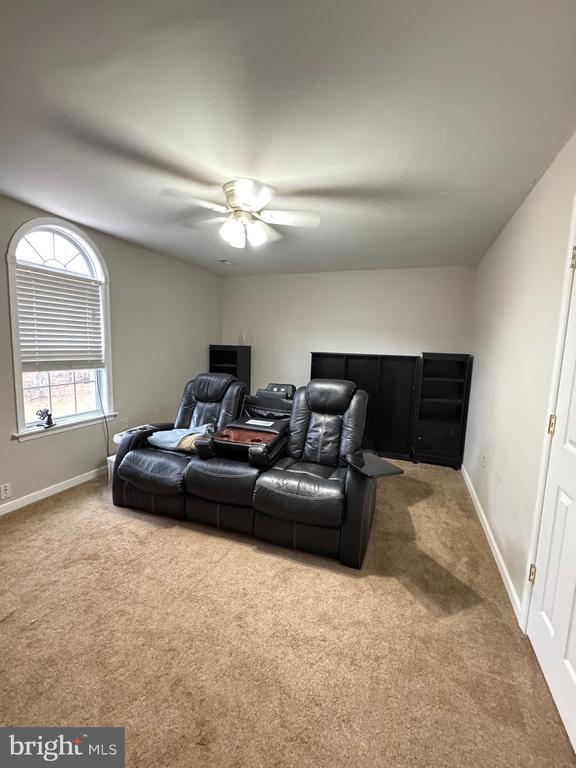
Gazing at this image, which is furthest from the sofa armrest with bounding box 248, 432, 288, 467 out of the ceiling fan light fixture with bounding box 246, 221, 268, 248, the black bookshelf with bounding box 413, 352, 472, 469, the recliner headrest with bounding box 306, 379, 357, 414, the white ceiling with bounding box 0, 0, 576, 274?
the black bookshelf with bounding box 413, 352, 472, 469

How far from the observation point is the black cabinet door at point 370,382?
4.32 m

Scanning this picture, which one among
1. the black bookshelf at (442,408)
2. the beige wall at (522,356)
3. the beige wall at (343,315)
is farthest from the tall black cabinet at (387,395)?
the beige wall at (522,356)

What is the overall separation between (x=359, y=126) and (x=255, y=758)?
2599 millimetres

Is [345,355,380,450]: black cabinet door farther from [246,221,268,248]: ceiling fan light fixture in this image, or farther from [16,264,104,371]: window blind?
[16,264,104,371]: window blind

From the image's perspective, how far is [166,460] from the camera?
264 centimetres

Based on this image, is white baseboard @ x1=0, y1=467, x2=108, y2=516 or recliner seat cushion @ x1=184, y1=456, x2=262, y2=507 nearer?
recliner seat cushion @ x1=184, y1=456, x2=262, y2=507

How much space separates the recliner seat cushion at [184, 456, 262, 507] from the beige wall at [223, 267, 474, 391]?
105 inches

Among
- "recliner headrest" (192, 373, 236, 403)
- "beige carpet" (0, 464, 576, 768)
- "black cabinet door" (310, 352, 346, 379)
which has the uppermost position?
"black cabinet door" (310, 352, 346, 379)

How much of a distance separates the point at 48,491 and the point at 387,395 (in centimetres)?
378

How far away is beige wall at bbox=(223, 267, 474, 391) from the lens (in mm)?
4223

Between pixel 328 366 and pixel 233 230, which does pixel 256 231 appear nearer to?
pixel 233 230

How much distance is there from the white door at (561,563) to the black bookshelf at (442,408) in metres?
2.47

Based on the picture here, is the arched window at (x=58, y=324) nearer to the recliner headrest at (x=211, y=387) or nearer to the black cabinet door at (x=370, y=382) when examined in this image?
the recliner headrest at (x=211, y=387)

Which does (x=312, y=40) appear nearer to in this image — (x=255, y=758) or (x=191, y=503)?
→ (x=255, y=758)
